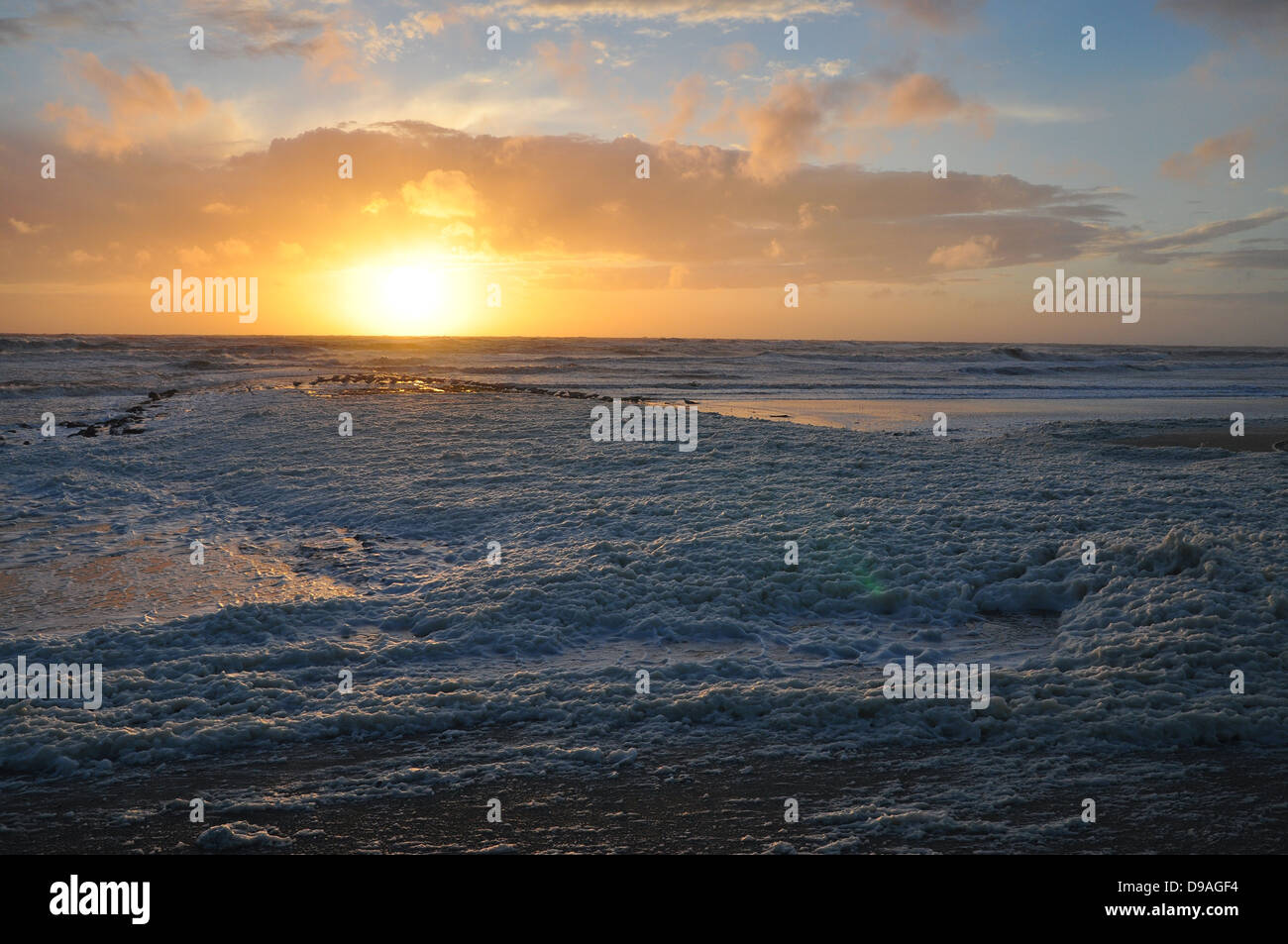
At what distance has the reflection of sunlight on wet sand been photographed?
8602mm

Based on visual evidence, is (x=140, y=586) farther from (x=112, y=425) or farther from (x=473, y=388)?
(x=473, y=388)

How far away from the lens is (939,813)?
4953mm

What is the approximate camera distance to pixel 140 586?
960cm

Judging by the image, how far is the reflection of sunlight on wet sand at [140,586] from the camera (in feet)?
28.2
